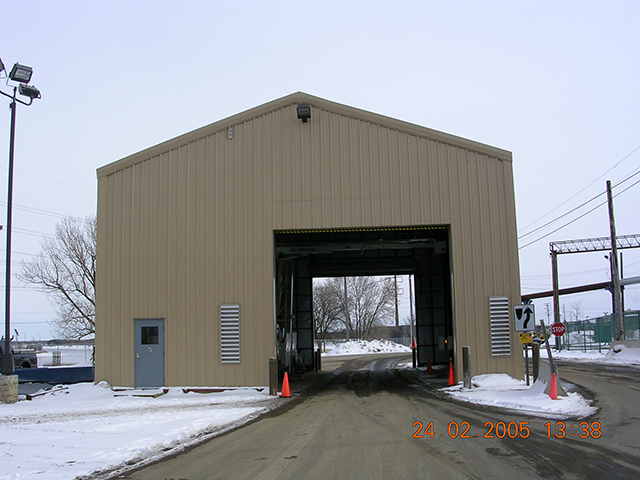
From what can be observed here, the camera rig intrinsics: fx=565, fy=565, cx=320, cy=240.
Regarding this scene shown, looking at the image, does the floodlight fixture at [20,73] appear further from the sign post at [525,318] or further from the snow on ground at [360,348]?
the snow on ground at [360,348]

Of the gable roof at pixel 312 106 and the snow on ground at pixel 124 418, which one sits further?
the gable roof at pixel 312 106

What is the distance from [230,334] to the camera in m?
18.4

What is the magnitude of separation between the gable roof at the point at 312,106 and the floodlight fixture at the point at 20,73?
12.0 feet

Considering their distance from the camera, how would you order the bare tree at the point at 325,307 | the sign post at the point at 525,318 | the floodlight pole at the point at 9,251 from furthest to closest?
the bare tree at the point at 325,307 → the floodlight pole at the point at 9,251 → the sign post at the point at 525,318

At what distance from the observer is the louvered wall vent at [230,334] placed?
18.3 metres

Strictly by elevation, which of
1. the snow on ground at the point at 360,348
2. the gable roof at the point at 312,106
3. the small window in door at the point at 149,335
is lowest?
the snow on ground at the point at 360,348

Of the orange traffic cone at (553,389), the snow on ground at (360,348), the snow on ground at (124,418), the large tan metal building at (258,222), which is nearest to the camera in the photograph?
the snow on ground at (124,418)

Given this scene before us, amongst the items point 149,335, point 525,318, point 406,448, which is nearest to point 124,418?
point 149,335

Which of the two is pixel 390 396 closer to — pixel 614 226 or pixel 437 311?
pixel 437 311

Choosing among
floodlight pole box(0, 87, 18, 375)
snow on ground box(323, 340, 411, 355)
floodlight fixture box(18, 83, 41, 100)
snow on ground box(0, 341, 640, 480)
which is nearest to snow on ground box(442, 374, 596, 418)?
snow on ground box(0, 341, 640, 480)

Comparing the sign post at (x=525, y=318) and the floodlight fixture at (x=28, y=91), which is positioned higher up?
Result: the floodlight fixture at (x=28, y=91)

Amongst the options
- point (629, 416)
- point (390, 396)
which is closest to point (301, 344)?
point (390, 396)

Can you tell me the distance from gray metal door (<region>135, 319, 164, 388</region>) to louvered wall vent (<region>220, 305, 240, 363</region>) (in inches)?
83.4

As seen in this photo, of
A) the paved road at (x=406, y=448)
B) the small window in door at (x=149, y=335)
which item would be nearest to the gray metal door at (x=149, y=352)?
the small window in door at (x=149, y=335)
